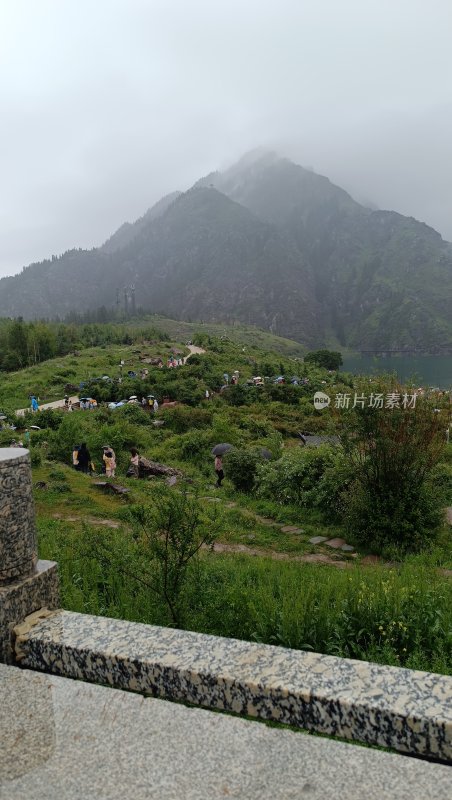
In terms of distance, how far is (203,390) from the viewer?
107 feet

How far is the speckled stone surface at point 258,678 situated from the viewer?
210 cm

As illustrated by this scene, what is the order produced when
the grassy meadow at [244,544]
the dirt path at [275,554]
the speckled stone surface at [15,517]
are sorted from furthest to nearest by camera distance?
the dirt path at [275,554] → the grassy meadow at [244,544] → the speckled stone surface at [15,517]

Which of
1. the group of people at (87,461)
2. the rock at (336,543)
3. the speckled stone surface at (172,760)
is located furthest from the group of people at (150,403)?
the speckled stone surface at (172,760)

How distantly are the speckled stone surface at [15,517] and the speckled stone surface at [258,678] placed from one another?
0.37 meters

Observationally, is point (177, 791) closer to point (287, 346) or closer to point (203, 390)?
point (203, 390)

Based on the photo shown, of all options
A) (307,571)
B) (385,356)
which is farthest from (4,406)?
(385,356)

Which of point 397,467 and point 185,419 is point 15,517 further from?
point 185,419

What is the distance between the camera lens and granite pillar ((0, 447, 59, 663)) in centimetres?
279

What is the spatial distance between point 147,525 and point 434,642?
8.00ft

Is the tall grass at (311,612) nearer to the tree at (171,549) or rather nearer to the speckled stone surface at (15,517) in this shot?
the tree at (171,549)

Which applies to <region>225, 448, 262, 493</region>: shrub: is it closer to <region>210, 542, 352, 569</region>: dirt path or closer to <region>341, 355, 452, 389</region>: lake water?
<region>341, 355, 452, 389</region>: lake water

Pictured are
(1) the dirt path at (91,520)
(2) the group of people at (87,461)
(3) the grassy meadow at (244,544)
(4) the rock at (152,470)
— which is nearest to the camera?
(3) the grassy meadow at (244,544)

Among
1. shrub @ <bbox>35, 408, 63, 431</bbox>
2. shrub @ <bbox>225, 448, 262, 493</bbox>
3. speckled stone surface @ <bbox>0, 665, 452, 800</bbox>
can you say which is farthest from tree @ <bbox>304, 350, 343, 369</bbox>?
speckled stone surface @ <bbox>0, 665, 452, 800</bbox>

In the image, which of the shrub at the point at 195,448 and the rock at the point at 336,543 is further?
the shrub at the point at 195,448
